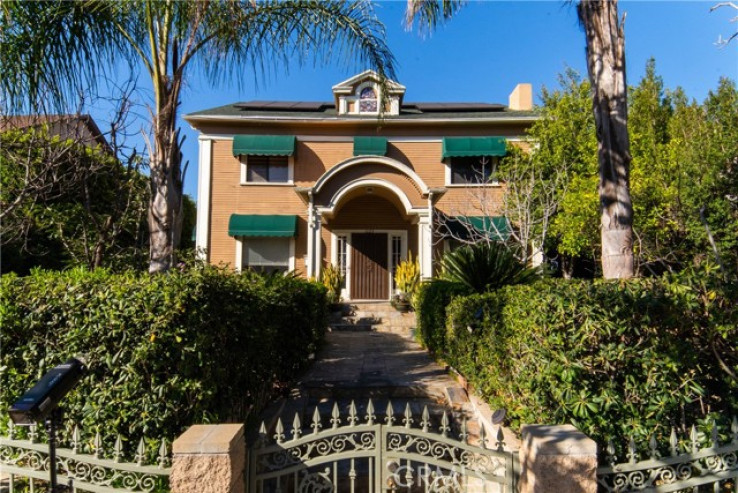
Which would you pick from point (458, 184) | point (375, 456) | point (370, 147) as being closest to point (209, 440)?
point (375, 456)

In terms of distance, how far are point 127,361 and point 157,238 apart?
1.43 m

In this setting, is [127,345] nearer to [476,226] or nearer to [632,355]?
[632,355]

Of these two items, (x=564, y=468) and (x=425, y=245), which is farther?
(x=425, y=245)

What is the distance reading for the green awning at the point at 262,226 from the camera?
48.1ft

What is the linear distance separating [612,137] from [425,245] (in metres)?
9.31

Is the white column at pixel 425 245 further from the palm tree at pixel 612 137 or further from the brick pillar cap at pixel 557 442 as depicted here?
the brick pillar cap at pixel 557 442

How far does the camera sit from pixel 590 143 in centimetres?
1442

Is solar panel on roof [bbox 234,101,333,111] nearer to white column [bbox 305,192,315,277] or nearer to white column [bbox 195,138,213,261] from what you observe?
white column [bbox 195,138,213,261]

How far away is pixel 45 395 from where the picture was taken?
222 cm

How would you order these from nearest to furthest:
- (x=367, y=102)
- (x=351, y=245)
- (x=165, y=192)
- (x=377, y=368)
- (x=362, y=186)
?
(x=165, y=192)
(x=377, y=368)
(x=362, y=186)
(x=351, y=245)
(x=367, y=102)

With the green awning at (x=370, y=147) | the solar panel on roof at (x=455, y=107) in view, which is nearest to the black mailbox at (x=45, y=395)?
the green awning at (x=370, y=147)

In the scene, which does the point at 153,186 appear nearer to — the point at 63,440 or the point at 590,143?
the point at 63,440

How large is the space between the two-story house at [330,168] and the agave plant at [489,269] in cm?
811

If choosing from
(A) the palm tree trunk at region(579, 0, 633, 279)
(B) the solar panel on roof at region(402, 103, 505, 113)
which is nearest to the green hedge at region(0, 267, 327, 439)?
(A) the palm tree trunk at region(579, 0, 633, 279)
